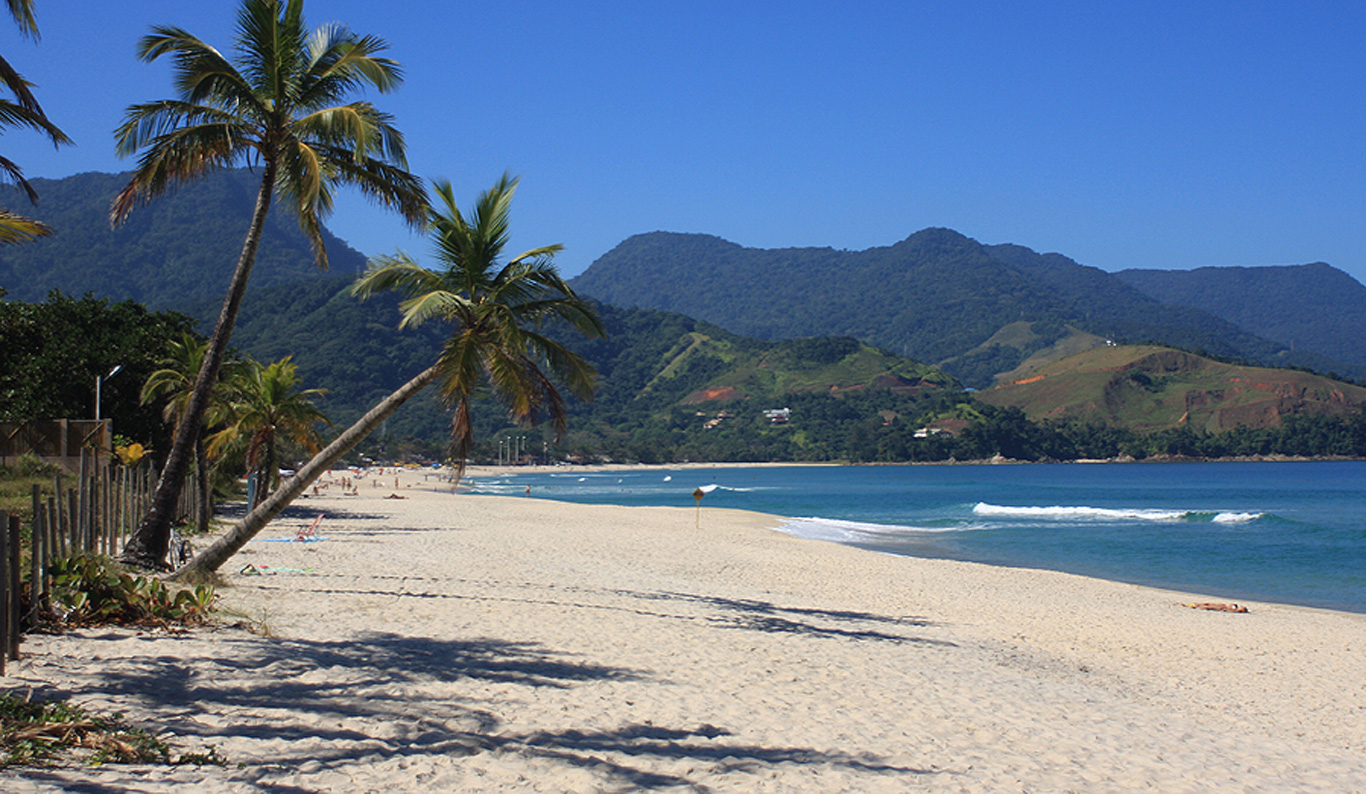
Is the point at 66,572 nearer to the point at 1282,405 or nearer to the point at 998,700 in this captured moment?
the point at 998,700

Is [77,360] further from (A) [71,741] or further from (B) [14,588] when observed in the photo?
(A) [71,741]

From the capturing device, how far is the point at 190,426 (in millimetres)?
9453

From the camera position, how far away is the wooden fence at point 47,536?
5.24 m

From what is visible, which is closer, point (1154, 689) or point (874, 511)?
point (1154, 689)

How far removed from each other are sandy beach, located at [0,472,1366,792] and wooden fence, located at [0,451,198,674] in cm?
38

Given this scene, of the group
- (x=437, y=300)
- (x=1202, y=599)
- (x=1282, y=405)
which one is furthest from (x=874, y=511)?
(x=1282, y=405)

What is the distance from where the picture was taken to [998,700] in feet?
24.0

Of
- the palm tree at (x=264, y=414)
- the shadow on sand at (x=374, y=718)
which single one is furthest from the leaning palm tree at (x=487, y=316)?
the palm tree at (x=264, y=414)

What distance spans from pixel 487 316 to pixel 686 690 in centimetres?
477

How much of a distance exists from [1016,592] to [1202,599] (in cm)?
382

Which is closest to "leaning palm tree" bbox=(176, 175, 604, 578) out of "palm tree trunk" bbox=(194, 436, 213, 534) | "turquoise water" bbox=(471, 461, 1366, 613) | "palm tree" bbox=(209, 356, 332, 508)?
"palm tree trunk" bbox=(194, 436, 213, 534)

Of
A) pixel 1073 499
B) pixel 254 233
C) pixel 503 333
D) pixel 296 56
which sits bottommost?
pixel 1073 499

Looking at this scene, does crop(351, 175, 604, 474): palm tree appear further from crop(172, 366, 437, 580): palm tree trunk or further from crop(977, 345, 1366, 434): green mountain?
crop(977, 345, 1366, 434): green mountain

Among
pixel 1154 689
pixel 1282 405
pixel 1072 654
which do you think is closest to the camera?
pixel 1154 689
